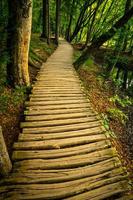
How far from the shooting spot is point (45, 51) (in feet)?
55.6

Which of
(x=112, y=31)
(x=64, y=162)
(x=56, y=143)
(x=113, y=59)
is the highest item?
(x=112, y=31)

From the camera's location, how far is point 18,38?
345 inches

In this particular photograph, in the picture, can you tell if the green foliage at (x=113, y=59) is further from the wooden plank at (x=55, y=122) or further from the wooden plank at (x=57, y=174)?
the wooden plank at (x=57, y=174)

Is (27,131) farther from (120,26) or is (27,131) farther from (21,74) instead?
(120,26)

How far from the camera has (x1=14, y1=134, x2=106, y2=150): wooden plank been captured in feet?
20.4

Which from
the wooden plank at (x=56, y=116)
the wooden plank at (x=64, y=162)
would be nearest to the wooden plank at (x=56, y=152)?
the wooden plank at (x=64, y=162)

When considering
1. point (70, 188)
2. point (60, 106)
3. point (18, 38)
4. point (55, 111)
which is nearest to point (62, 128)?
point (55, 111)

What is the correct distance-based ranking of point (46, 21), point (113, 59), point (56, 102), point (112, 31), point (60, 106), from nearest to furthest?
point (60, 106) → point (56, 102) → point (112, 31) → point (113, 59) → point (46, 21)

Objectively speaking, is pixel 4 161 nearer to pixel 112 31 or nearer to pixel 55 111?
pixel 55 111

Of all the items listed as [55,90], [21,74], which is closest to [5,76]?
[21,74]

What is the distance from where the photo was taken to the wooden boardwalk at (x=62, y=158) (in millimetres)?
5160

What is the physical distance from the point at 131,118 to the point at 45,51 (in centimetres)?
840

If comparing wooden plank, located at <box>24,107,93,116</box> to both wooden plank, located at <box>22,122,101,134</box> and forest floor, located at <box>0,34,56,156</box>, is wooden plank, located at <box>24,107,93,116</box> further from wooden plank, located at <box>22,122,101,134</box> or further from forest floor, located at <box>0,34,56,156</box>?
wooden plank, located at <box>22,122,101,134</box>

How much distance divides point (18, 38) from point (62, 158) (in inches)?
192
